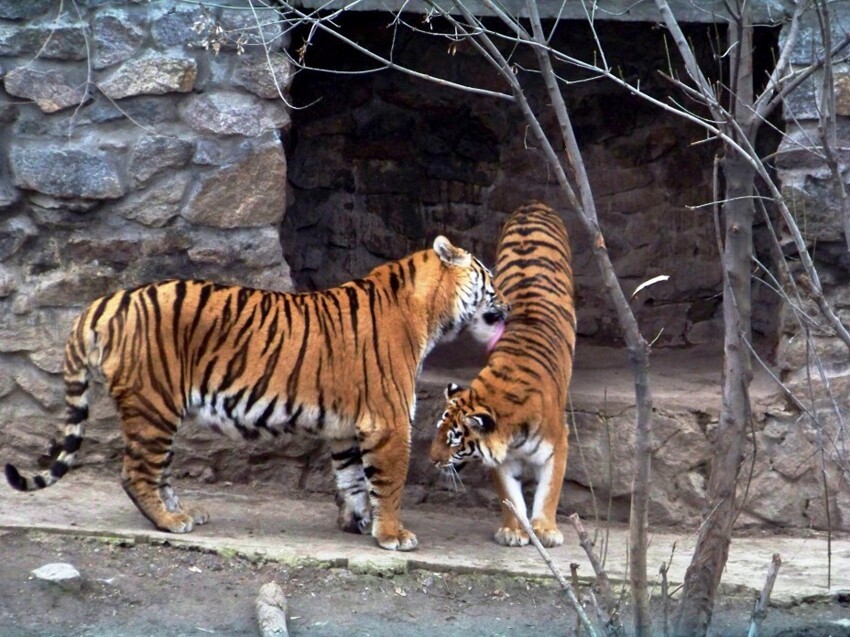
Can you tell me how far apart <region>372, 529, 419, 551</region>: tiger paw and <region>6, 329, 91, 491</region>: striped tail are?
4.39 ft

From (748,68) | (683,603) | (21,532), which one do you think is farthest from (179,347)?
(748,68)

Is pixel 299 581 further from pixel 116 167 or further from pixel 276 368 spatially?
pixel 116 167

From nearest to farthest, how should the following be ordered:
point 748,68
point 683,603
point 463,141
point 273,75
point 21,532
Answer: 1. point 748,68
2. point 683,603
3. point 21,532
4. point 273,75
5. point 463,141

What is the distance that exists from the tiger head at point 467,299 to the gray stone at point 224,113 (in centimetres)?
102

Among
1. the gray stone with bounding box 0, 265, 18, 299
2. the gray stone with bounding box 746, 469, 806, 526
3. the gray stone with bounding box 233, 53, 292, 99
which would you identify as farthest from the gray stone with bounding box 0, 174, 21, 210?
the gray stone with bounding box 746, 469, 806, 526

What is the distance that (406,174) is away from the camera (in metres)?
7.93

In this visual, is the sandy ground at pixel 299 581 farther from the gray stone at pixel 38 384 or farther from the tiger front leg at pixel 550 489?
the gray stone at pixel 38 384

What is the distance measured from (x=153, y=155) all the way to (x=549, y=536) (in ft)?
8.20

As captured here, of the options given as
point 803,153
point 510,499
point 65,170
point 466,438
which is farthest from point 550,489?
point 65,170

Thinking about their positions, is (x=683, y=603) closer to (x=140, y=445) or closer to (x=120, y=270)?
(x=140, y=445)

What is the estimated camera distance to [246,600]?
512cm

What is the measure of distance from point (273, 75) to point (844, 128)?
263cm

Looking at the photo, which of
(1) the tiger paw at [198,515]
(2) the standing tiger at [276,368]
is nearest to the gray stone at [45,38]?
(2) the standing tiger at [276,368]

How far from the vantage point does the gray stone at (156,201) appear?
6117 millimetres
